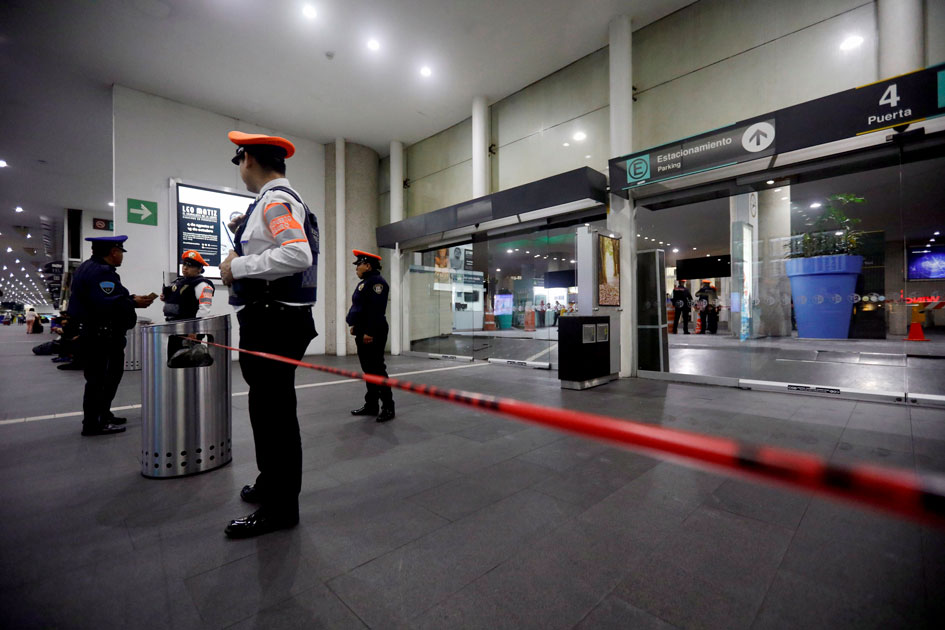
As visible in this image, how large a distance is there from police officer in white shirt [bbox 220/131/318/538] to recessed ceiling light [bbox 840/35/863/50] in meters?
6.22

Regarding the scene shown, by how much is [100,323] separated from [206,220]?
5.26 metres

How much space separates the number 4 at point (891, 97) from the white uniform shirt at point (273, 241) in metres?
5.52

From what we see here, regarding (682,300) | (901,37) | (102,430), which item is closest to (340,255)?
(102,430)

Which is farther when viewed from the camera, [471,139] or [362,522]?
[471,139]

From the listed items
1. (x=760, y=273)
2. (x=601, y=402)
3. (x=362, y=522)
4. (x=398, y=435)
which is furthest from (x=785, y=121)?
(x=362, y=522)

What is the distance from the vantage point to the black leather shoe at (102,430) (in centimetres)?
350

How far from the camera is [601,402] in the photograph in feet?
14.9

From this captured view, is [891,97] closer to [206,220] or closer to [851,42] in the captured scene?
[851,42]

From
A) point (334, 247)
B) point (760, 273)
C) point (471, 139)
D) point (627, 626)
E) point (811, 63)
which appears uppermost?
point (471, 139)

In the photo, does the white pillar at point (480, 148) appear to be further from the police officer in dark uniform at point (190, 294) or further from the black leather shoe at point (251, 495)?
the black leather shoe at point (251, 495)

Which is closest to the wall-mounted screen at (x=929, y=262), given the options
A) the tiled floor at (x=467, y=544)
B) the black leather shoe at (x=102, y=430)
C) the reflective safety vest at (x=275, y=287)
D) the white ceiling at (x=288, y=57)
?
the tiled floor at (x=467, y=544)

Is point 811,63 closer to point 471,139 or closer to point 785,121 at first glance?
point 785,121

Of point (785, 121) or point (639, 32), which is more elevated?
point (639, 32)

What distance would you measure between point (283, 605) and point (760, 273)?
6399 mm
